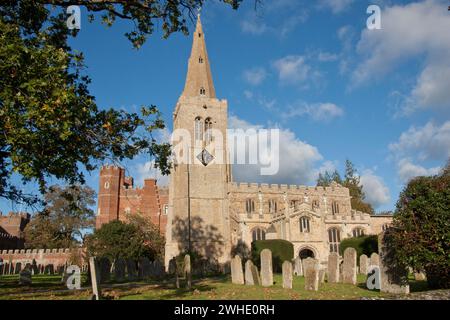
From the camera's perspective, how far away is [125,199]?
2131 inches

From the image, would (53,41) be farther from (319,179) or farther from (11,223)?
(11,223)

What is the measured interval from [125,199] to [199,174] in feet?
65.1

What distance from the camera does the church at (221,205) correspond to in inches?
1416

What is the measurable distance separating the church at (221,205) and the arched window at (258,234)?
0.10 metres

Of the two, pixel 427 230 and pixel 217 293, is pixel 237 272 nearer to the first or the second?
pixel 217 293

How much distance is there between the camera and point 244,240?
36062 mm

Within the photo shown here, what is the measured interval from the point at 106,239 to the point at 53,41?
84.6 ft

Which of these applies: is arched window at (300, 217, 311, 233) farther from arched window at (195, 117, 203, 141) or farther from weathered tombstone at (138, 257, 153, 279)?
weathered tombstone at (138, 257, 153, 279)

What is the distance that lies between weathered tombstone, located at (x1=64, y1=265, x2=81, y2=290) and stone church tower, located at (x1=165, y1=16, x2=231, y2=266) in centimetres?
1826

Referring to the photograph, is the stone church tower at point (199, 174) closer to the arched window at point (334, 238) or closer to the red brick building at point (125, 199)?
the arched window at point (334, 238)

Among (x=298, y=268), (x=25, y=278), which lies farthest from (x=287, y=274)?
(x=298, y=268)

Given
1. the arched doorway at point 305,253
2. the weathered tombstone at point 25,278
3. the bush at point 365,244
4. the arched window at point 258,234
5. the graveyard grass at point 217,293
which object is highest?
the arched window at point 258,234

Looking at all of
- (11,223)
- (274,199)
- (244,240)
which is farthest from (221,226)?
(11,223)

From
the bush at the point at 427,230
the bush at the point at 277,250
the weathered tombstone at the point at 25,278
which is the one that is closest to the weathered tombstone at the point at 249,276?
the bush at the point at 427,230
